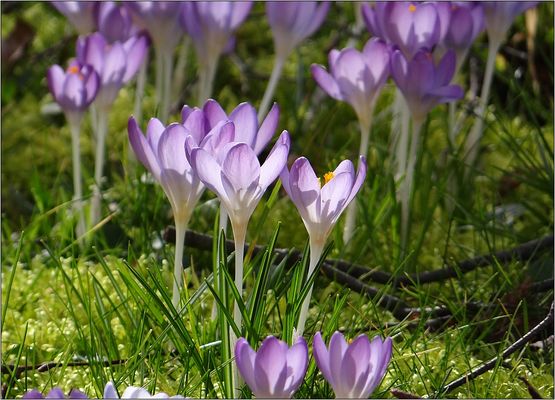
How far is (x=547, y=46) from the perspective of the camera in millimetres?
2516

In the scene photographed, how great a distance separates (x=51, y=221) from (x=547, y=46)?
1.35 metres

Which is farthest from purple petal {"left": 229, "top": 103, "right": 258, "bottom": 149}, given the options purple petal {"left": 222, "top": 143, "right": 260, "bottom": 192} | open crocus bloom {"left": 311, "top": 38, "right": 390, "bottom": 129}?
open crocus bloom {"left": 311, "top": 38, "right": 390, "bottom": 129}

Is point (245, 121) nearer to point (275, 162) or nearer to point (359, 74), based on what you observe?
point (275, 162)

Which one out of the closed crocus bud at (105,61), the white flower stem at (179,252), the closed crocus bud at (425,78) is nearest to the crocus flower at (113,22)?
the closed crocus bud at (105,61)

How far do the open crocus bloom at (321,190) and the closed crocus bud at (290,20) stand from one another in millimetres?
809

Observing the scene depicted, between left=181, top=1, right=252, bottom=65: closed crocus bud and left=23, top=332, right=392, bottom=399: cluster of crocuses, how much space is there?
3.44ft

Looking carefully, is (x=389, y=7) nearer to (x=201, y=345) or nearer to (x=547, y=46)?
(x=201, y=345)

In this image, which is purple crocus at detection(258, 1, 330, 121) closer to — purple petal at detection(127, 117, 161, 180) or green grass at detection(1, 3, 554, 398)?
green grass at detection(1, 3, 554, 398)

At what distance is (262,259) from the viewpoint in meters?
1.29

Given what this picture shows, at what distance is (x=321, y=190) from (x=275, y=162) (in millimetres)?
67

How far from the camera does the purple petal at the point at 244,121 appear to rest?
1176 millimetres

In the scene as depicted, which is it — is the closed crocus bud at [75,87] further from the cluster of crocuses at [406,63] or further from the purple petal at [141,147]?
the purple petal at [141,147]

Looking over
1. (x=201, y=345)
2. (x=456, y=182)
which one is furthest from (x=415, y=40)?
(x=201, y=345)

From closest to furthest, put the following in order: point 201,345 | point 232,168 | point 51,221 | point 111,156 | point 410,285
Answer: point 232,168
point 201,345
point 410,285
point 51,221
point 111,156
